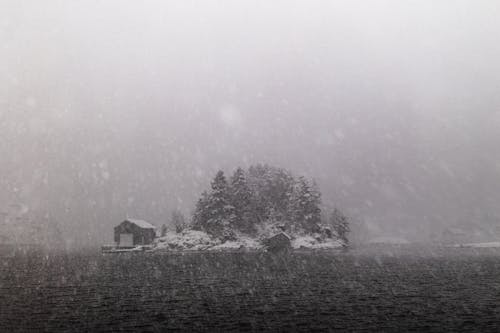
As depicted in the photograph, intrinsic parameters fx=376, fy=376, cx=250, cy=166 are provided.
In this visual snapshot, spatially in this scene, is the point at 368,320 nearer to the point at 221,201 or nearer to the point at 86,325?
the point at 86,325

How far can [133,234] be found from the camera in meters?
104

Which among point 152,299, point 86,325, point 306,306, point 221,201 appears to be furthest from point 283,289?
point 221,201

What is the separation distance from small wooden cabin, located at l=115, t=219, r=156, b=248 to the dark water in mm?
56576

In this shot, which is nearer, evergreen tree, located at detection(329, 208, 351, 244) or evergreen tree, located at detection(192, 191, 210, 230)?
evergreen tree, located at detection(192, 191, 210, 230)

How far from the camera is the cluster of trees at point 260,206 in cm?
9925

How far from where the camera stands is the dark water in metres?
23.0

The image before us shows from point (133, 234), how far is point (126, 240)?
4.46m

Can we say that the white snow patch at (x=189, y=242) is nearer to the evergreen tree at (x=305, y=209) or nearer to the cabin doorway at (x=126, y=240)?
the cabin doorway at (x=126, y=240)

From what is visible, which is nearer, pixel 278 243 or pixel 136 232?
pixel 278 243

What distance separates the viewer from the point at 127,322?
23.5 meters

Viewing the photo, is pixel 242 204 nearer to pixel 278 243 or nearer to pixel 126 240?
pixel 278 243

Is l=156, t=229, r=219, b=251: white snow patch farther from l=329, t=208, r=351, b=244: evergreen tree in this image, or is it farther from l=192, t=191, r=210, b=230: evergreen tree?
l=329, t=208, r=351, b=244: evergreen tree

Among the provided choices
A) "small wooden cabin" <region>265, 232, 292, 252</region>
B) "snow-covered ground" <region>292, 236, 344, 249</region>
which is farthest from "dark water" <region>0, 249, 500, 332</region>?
"snow-covered ground" <region>292, 236, 344, 249</region>

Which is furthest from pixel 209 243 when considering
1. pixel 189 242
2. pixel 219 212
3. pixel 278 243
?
pixel 278 243
